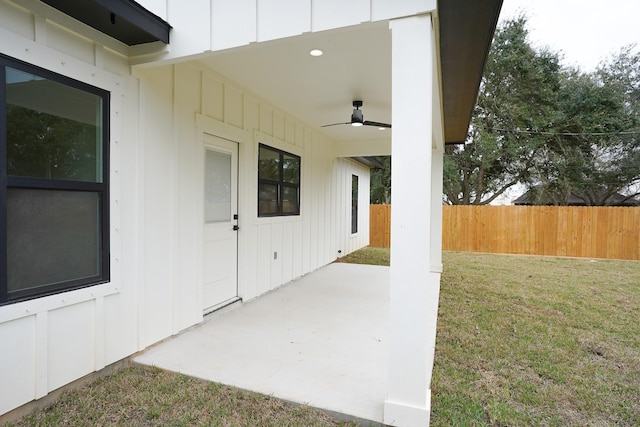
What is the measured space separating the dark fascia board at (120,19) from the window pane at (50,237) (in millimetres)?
1187

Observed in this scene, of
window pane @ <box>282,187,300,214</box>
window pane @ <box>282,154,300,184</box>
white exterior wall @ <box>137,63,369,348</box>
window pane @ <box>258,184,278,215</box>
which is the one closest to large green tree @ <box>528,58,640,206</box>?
window pane @ <box>282,154,300,184</box>

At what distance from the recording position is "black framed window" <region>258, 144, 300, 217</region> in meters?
4.87

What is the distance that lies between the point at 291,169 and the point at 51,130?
146 inches

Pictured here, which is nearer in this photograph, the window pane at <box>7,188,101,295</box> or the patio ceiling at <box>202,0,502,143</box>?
the window pane at <box>7,188,101,295</box>

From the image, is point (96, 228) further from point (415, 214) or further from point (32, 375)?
point (415, 214)

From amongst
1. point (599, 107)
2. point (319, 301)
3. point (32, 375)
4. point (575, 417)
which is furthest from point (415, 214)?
point (599, 107)

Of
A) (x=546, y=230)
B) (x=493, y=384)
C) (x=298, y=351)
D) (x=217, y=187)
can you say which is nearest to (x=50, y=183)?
(x=217, y=187)

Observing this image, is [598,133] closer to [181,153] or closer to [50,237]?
[181,153]

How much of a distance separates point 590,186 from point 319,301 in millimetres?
14494

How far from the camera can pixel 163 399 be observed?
2301 millimetres

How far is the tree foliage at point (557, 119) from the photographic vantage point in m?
12.8

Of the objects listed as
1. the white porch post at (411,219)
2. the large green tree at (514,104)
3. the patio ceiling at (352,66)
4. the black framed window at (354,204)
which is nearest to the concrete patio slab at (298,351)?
the white porch post at (411,219)

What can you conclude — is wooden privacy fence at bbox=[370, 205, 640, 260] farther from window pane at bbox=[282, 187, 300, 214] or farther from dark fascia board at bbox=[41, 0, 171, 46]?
dark fascia board at bbox=[41, 0, 171, 46]

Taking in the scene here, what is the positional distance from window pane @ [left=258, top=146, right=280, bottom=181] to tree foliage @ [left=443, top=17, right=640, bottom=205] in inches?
452
